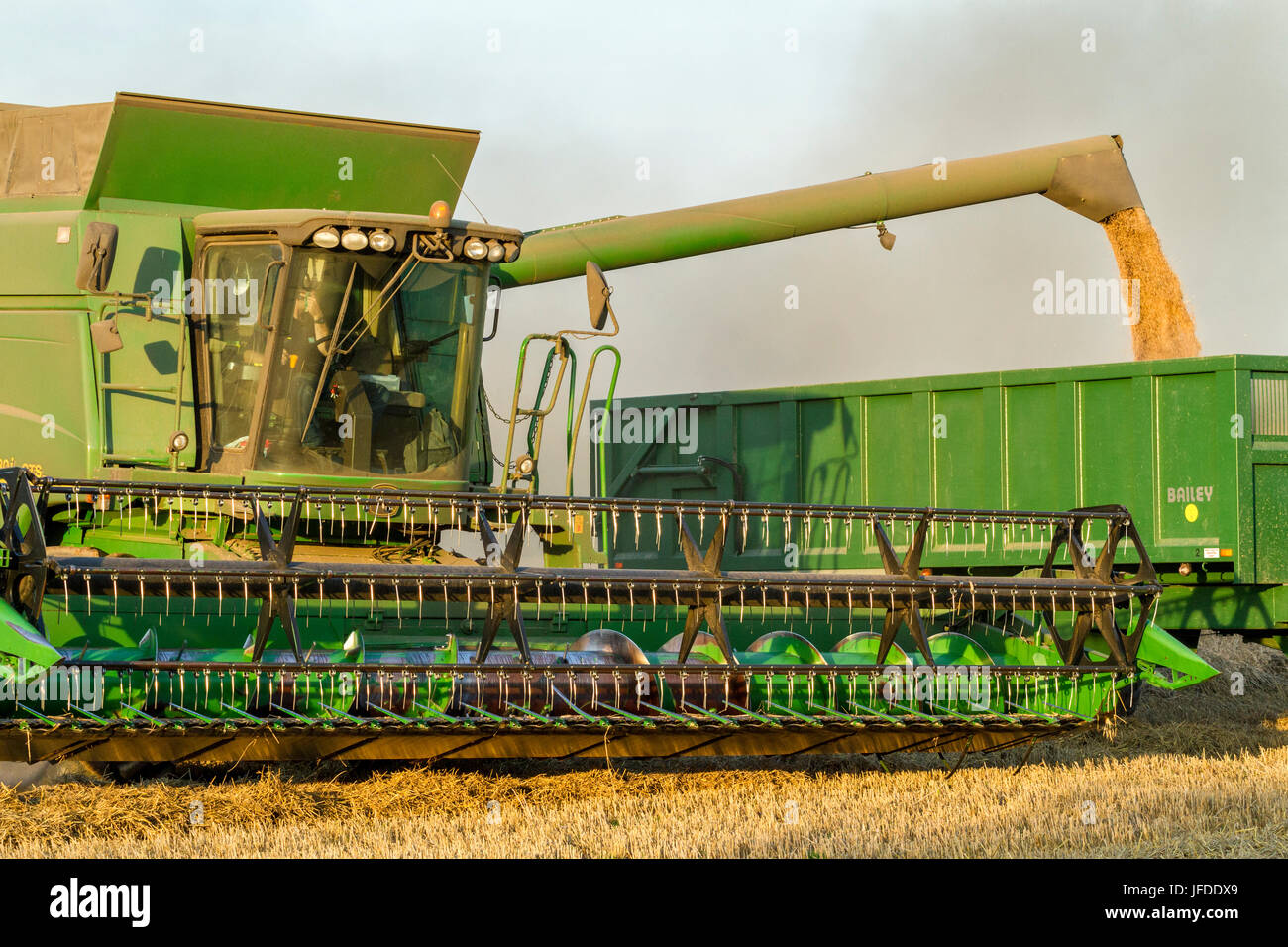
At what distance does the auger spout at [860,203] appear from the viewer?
792 centimetres

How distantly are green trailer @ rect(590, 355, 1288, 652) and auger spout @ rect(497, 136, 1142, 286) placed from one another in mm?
1115

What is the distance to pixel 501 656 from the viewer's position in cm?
518

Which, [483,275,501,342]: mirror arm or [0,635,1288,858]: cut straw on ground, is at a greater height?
[483,275,501,342]: mirror arm

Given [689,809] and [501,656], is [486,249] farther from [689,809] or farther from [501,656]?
[689,809]

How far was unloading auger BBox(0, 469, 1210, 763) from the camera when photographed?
430 cm

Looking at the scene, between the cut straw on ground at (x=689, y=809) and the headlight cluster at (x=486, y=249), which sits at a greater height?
the headlight cluster at (x=486, y=249)

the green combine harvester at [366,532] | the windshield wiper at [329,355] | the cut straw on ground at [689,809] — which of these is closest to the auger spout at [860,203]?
the green combine harvester at [366,532]

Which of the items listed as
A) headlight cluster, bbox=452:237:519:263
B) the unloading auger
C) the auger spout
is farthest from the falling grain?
headlight cluster, bbox=452:237:519:263

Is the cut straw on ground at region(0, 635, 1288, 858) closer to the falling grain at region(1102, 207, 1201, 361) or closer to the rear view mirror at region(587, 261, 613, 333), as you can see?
the rear view mirror at region(587, 261, 613, 333)

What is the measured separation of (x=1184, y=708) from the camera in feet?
26.0

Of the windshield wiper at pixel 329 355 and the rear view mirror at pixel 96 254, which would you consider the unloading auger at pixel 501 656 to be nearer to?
the windshield wiper at pixel 329 355

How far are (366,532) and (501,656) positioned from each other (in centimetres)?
114

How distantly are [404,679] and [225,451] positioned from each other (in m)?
1.94

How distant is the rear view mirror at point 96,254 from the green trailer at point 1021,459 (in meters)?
2.36
